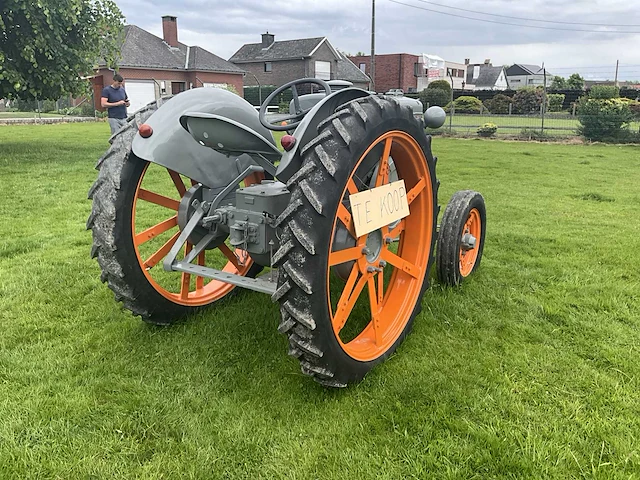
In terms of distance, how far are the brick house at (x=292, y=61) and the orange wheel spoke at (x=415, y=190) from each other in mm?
43170

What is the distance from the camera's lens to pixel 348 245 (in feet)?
9.74

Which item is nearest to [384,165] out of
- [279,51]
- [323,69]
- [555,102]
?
[555,102]

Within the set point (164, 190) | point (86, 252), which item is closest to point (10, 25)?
point (164, 190)

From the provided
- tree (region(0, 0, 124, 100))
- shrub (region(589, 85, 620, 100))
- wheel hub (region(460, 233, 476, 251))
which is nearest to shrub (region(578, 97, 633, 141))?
shrub (region(589, 85, 620, 100))

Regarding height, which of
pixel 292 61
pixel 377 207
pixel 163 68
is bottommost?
pixel 377 207

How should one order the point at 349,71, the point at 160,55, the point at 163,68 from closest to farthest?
the point at 163,68
the point at 160,55
the point at 349,71

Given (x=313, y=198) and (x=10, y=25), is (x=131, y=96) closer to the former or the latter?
(x=10, y=25)

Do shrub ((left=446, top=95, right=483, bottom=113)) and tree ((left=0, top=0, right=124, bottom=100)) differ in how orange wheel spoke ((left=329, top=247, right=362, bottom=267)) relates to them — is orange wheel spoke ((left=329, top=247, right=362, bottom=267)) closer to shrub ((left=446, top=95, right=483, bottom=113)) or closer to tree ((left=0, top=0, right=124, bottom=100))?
tree ((left=0, top=0, right=124, bottom=100))

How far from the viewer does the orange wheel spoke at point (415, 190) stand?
10.6 ft

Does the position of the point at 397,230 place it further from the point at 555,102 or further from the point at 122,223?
the point at 555,102

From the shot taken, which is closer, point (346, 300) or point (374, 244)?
point (346, 300)

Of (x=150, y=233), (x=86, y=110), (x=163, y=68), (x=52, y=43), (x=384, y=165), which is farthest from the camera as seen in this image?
(x=163, y=68)

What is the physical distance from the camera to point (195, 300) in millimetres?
3713

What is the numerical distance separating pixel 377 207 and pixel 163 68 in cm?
3748
